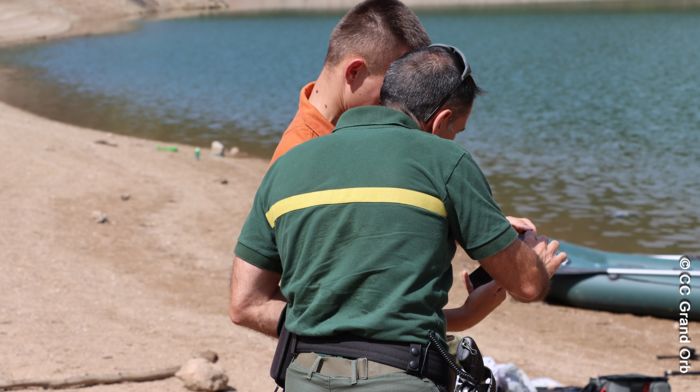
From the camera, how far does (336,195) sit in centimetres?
276

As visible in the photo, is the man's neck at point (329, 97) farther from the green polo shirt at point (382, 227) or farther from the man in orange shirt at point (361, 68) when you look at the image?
the green polo shirt at point (382, 227)

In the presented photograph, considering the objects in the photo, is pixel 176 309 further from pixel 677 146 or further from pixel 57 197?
pixel 677 146

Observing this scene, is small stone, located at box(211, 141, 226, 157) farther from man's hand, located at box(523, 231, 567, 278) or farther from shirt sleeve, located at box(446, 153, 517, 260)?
shirt sleeve, located at box(446, 153, 517, 260)

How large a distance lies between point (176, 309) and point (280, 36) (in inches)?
1786

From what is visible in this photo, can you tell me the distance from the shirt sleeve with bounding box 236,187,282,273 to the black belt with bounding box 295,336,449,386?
1.16 ft

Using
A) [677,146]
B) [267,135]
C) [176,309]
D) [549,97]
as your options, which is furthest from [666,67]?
[176,309]

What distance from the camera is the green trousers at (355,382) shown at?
275 centimetres

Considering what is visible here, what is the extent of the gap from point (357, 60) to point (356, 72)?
0.04m

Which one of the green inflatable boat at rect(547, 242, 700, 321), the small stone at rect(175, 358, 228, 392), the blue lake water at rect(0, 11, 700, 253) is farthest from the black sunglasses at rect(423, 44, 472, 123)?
the blue lake water at rect(0, 11, 700, 253)

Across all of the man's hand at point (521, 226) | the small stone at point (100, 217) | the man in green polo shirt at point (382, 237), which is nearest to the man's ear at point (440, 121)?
the man in green polo shirt at point (382, 237)

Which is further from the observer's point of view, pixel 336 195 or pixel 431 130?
pixel 431 130

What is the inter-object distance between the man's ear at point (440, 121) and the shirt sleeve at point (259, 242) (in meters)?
0.55

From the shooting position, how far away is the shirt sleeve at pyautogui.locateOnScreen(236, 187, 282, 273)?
2990 mm

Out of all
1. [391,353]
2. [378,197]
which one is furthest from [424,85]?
[391,353]
